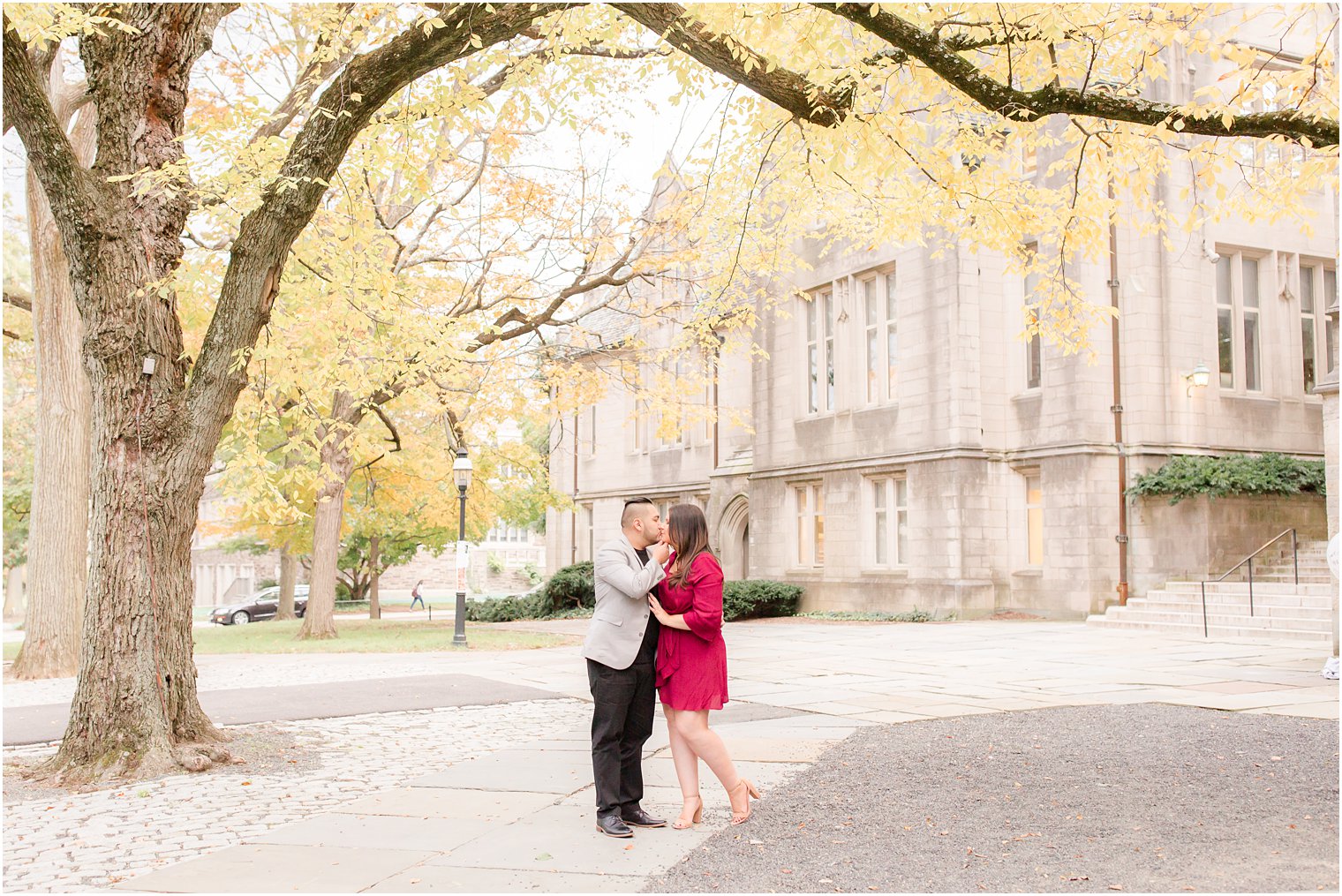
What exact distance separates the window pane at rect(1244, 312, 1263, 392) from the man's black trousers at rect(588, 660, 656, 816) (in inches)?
830

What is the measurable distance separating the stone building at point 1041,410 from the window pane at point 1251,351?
0.04m

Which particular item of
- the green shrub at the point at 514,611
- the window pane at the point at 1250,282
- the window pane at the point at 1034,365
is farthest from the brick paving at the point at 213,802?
the green shrub at the point at 514,611

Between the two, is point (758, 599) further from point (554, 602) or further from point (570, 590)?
point (554, 602)

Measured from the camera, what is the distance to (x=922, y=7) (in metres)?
→ 9.20

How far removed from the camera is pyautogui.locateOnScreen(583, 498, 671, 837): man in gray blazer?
19.0 feet

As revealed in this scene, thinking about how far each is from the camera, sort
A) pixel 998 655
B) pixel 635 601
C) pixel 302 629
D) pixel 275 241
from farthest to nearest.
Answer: pixel 302 629 → pixel 998 655 → pixel 275 241 → pixel 635 601

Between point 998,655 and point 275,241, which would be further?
point 998,655

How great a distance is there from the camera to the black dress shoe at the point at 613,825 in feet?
18.7

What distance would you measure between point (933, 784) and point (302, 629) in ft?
62.4

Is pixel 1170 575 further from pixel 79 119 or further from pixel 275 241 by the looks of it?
pixel 79 119

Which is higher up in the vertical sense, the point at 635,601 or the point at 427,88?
the point at 427,88

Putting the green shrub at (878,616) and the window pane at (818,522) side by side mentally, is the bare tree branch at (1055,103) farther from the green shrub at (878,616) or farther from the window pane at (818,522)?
the window pane at (818,522)

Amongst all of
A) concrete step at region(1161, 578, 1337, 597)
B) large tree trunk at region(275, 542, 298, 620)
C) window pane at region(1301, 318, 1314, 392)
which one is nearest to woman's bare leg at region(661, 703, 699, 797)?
concrete step at region(1161, 578, 1337, 597)

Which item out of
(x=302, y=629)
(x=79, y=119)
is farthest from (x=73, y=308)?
(x=302, y=629)
